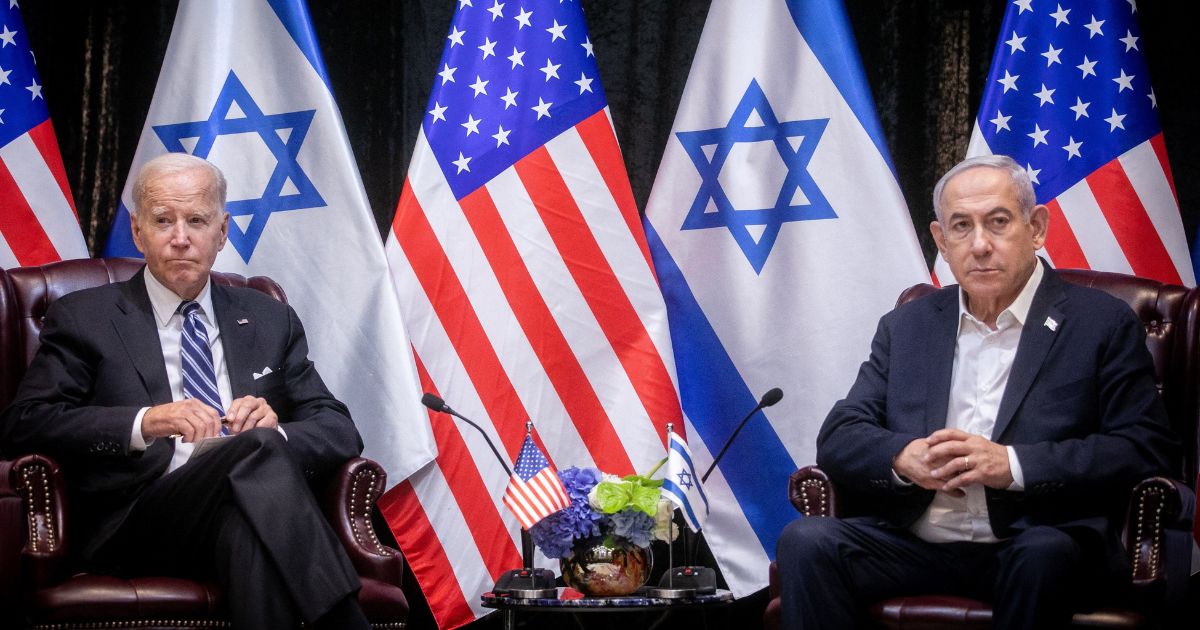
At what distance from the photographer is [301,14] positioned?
4.20 m

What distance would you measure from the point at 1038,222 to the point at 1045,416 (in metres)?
0.54

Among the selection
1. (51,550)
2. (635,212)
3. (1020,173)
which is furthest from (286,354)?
(1020,173)

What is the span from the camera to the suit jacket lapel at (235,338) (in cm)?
330

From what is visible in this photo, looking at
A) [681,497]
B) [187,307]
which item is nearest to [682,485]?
[681,497]

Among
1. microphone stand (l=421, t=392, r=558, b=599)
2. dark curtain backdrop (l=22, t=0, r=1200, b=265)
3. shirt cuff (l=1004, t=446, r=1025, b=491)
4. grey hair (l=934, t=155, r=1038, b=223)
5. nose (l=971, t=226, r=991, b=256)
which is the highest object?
dark curtain backdrop (l=22, t=0, r=1200, b=265)

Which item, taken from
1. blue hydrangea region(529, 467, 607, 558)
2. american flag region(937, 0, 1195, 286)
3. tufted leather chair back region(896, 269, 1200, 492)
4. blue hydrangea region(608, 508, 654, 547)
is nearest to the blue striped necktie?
blue hydrangea region(529, 467, 607, 558)

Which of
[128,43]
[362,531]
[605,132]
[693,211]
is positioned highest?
[128,43]

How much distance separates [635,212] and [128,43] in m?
2.08

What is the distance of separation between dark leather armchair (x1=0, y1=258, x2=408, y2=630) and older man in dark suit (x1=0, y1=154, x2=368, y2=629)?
0.08 metres

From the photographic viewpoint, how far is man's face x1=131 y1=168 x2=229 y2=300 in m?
3.31

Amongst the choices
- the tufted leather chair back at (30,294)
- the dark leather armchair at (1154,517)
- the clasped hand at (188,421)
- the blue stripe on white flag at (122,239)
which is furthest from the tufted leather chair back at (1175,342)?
the blue stripe on white flag at (122,239)

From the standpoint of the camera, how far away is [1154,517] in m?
2.70

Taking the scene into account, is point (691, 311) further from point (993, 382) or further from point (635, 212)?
point (993, 382)

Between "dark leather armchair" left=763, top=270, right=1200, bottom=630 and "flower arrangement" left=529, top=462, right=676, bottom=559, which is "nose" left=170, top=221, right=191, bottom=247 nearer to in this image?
"flower arrangement" left=529, top=462, right=676, bottom=559
